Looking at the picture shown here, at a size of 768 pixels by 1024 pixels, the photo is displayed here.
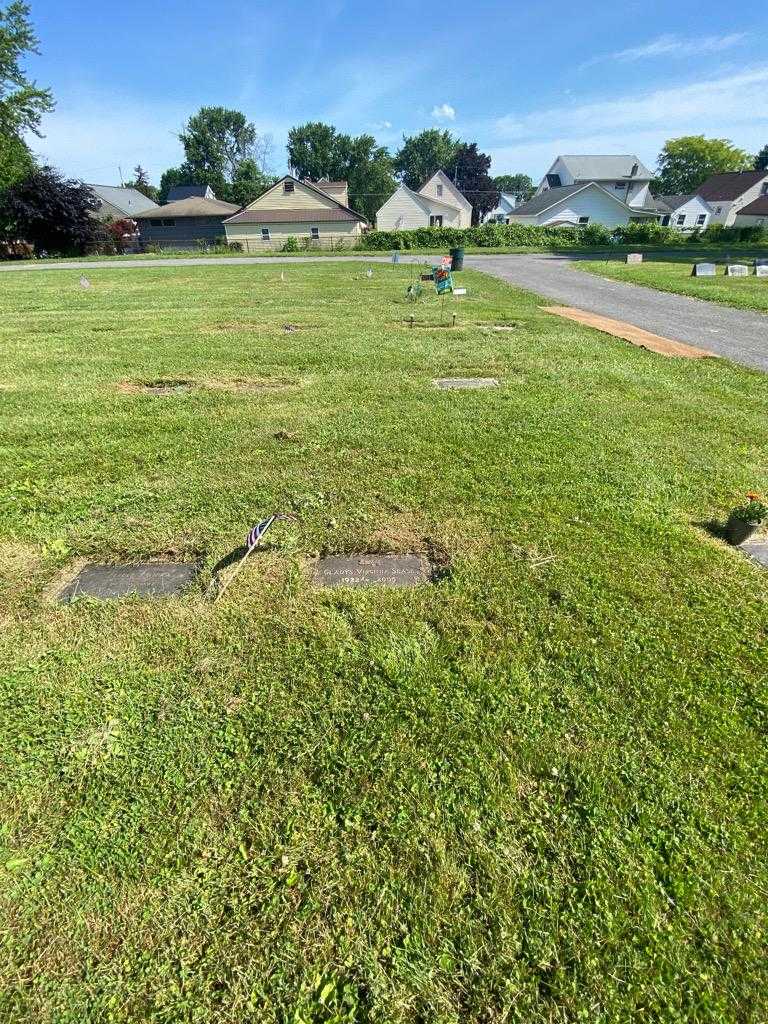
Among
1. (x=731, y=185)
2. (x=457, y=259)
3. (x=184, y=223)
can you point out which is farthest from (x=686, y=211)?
(x=184, y=223)

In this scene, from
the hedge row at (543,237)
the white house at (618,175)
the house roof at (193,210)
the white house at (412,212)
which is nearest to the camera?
the hedge row at (543,237)

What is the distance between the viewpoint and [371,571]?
2957 millimetres

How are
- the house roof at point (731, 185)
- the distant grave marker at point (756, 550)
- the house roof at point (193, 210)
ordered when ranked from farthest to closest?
the house roof at point (731, 185) → the house roof at point (193, 210) → the distant grave marker at point (756, 550)

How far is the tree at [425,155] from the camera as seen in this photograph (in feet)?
285

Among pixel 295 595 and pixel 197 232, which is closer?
pixel 295 595

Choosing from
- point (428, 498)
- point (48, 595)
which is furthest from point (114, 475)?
point (428, 498)

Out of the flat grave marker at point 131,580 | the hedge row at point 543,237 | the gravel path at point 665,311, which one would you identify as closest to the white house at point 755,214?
the hedge row at point 543,237

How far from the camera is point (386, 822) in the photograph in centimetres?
171

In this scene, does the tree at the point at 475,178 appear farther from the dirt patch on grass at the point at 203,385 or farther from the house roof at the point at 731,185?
the dirt patch on grass at the point at 203,385

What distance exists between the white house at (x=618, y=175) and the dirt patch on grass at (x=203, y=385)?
5980 cm

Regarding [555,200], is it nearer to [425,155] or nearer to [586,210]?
[586,210]

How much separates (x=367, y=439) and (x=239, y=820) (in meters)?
3.48

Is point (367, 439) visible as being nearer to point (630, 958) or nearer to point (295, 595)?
point (295, 595)

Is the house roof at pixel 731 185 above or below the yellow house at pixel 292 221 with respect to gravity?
above
